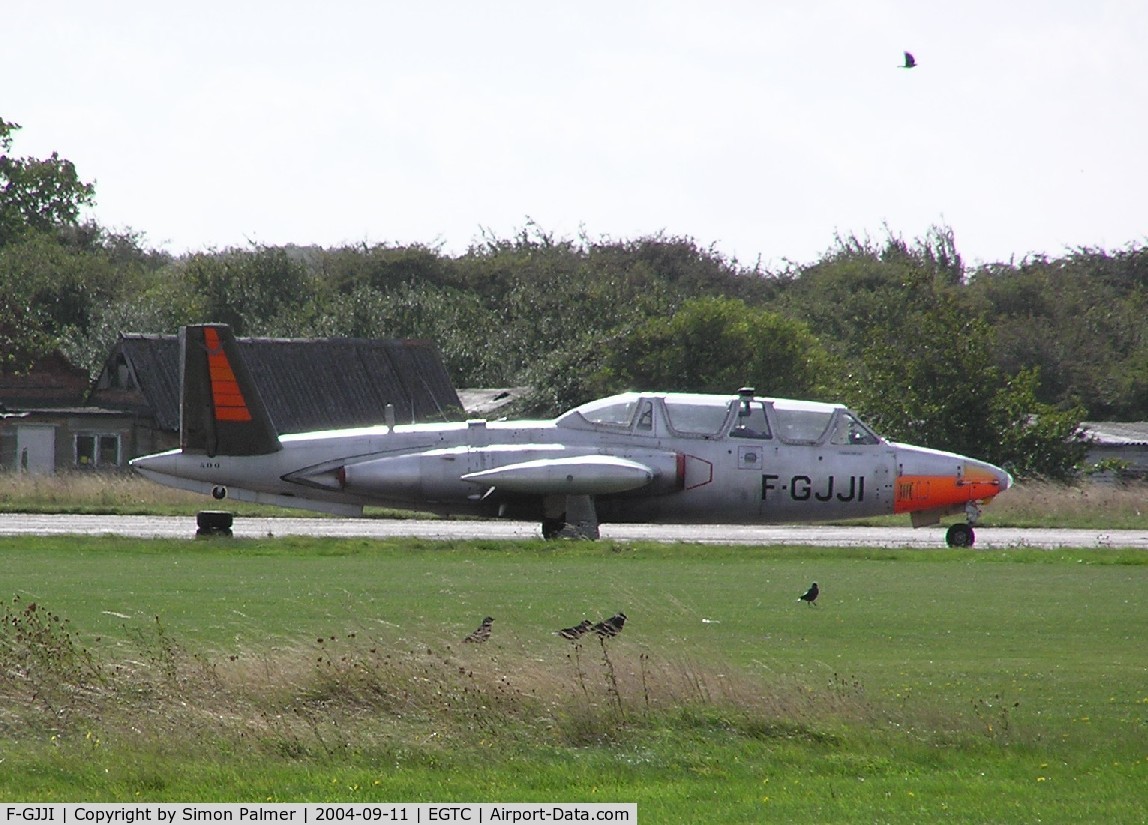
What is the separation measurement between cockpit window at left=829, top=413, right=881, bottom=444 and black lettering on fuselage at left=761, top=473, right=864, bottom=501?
719 millimetres

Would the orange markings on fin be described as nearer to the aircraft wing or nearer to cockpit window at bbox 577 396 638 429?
the aircraft wing

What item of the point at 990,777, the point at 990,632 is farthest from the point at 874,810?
the point at 990,632

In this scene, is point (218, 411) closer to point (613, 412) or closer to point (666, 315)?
point (613, 412)

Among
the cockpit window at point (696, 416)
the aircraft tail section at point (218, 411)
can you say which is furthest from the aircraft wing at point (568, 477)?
the aircraft tail section at point (218, 411)

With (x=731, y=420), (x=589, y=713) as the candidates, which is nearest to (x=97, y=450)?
(x=731, y=420)

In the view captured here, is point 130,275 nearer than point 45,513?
No

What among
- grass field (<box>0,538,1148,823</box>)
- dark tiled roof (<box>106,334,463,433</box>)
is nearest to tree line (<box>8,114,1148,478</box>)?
dark tiled roof (<box>106,334,463,433</box>)

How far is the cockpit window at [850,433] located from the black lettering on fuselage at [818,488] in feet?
2.36

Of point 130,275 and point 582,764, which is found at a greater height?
point 130,275

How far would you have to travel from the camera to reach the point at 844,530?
117 feet

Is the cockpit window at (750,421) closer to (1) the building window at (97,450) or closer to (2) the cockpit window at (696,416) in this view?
(2) the cockpit window at (696,416)

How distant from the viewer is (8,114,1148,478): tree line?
5116 centimetres

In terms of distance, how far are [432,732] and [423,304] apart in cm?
8431

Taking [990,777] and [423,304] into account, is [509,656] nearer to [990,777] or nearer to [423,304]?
[990,777]
